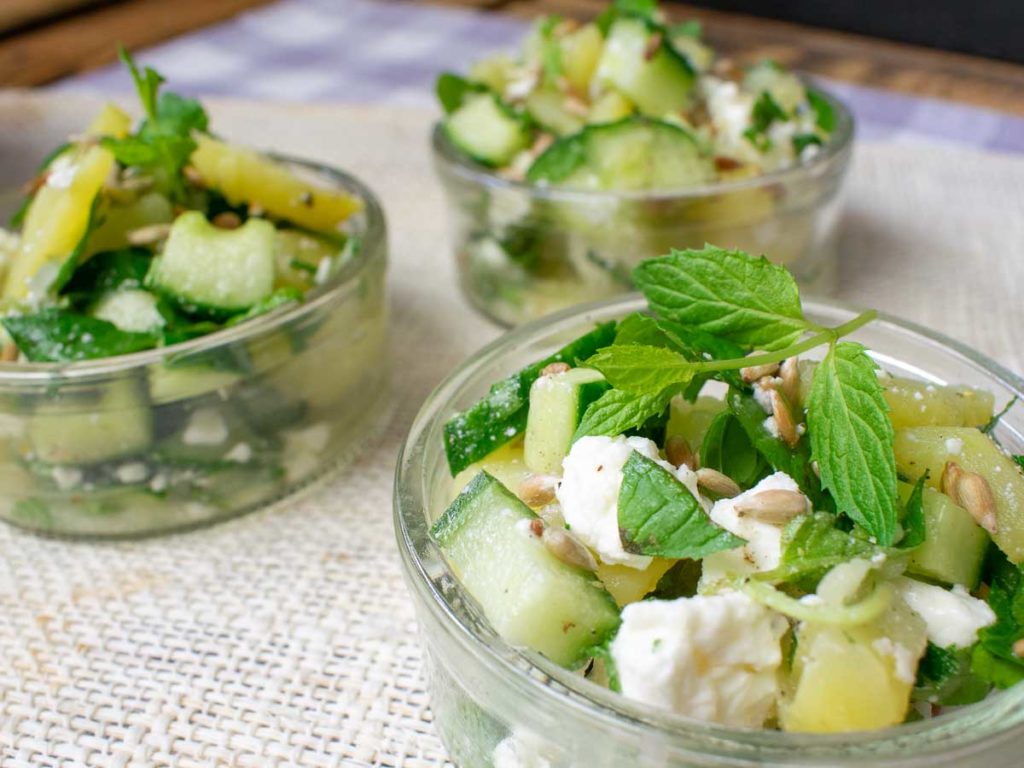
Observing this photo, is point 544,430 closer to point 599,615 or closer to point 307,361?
point 599,615

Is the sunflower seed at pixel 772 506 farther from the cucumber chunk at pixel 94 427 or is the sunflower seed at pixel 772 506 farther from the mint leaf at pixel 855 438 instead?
the cucumber chunk at pixel 94 427

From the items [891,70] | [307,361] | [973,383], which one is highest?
[973,383]

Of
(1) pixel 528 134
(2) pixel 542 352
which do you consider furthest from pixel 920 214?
(2) pixel 542 352

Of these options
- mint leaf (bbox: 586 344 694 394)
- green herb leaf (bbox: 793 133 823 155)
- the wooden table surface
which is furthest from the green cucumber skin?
the wooden table surface

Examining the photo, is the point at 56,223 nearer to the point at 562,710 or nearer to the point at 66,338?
the point at 66,338

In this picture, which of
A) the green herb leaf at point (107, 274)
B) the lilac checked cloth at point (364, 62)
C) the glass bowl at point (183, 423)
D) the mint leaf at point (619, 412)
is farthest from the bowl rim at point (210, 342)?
the lilac checked cloth at point (364, 62)

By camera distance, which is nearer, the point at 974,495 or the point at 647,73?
the point at 974,495

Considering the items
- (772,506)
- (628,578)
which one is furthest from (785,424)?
(628,578)

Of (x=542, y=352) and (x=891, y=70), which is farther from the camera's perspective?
(x=891, y=70)
